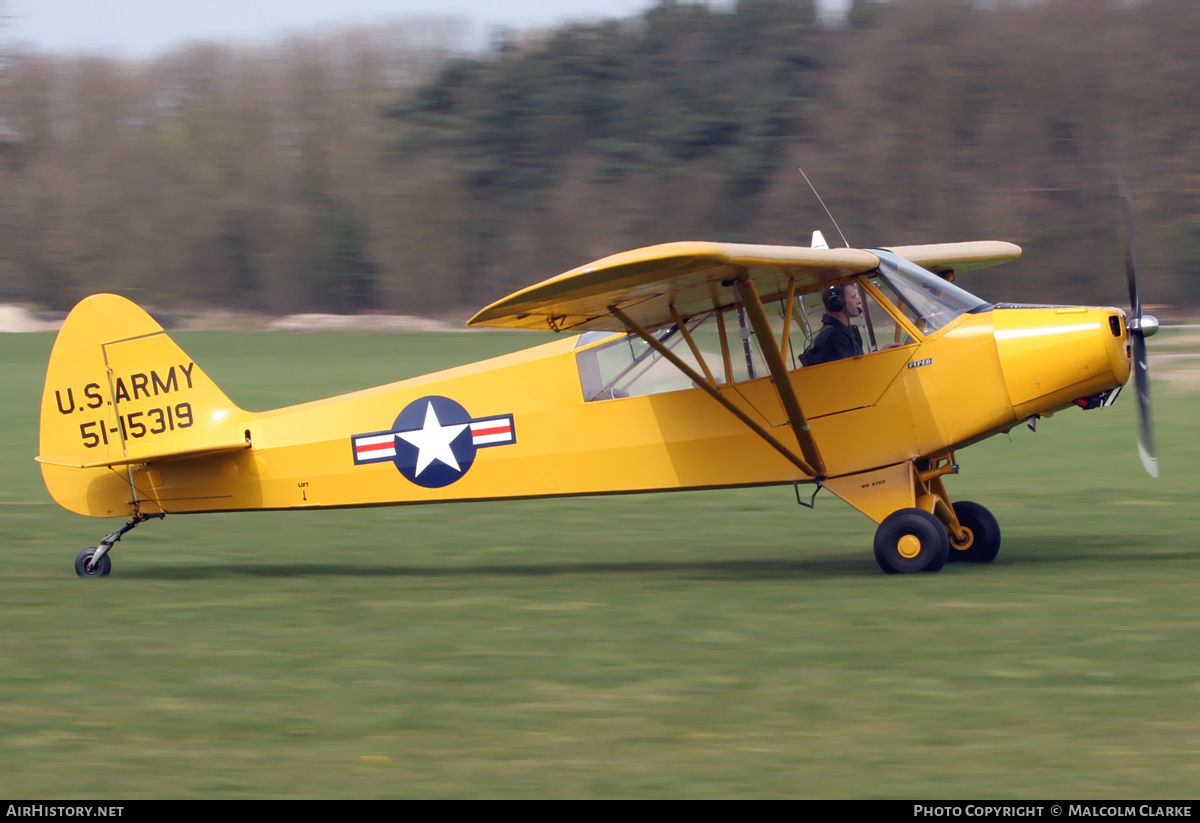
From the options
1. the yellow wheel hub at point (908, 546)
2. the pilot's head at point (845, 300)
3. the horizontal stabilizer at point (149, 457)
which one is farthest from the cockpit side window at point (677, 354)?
the horizontal stabilizer at point (149, 457)

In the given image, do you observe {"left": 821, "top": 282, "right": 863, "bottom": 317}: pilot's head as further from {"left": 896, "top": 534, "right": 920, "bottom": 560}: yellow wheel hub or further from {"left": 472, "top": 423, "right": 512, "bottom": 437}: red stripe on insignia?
{"left": 472, "top": 423, "right": 512, "bottom": 437}: red stripe on insignia

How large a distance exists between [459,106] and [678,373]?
5001 cm

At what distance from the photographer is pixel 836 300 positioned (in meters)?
9.70

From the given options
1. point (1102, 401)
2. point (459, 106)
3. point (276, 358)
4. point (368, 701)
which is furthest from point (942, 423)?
point (459, 106)

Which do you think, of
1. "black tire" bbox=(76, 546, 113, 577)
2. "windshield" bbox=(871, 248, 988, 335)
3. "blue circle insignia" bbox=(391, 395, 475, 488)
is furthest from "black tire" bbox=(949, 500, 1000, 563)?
"black tire" bbox=(76, 546, 113, 577)

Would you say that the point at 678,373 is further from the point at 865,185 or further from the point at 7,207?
the point at 7,207

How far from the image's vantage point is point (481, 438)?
10203 millimetres

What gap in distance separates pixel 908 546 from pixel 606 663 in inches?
125

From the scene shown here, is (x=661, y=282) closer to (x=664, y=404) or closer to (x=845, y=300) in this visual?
(x=664, y=404)

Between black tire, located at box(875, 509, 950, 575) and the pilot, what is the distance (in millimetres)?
1253

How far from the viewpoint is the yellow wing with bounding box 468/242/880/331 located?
815 cm

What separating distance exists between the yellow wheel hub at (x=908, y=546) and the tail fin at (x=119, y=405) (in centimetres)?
521

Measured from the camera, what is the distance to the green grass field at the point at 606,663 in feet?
17.6

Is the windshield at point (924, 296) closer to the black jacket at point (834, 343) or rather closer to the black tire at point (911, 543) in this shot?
the black jacket at point (834, 343)
